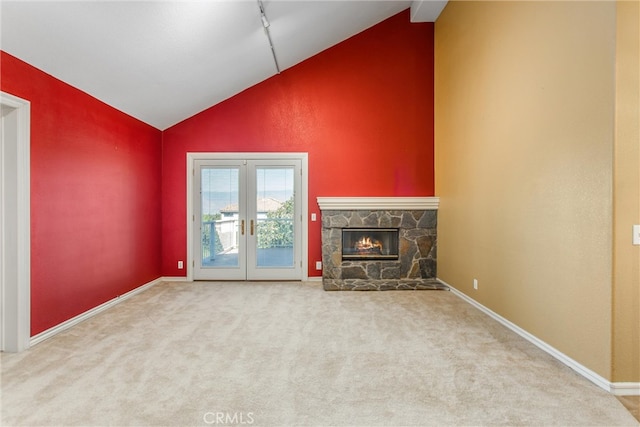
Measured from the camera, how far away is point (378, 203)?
529 centimetres

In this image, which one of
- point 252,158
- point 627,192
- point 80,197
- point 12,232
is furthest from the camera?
point 252,158

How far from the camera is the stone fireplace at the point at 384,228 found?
17.4 ft

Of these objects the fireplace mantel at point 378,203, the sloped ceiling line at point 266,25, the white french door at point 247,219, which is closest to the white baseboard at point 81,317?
the white french door at point 247,219

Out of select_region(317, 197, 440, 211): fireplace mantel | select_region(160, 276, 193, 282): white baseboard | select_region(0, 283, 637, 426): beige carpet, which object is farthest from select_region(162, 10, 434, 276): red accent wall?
select_region(0, 283, 637, 426): beige carpet

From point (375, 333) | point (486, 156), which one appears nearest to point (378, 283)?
point (375, 333)

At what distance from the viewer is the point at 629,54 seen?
2.16m

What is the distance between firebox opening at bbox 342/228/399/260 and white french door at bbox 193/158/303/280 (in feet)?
2.70

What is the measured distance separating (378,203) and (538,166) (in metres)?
2.58

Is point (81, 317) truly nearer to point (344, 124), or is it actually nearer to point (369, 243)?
point (369, 243)

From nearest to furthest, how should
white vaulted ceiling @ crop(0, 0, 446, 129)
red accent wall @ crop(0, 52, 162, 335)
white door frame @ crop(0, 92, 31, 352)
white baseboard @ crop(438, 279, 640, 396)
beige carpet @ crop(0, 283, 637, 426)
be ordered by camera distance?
1. beige carpet @ crop(0, 283, 637, 426)
2. white baseboard @ crop(438, 279, 640, 396)
3. white vaulted ceiling @ crop(0, 0, 446, 129)
4. white door frame @ crop(0, 92, 31, 352)
5. red accent wall @ crop(0, 52, 162, 335)

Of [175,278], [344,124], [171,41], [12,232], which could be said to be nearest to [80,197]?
[12,232]

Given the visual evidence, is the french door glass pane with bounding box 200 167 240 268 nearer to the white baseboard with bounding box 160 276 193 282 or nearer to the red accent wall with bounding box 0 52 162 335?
the white baseboard with bounding box 160 276 193 282

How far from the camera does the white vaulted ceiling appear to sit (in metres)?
2.67

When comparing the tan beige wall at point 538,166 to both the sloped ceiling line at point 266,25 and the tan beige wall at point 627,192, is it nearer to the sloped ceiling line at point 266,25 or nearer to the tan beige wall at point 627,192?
the tan beige wall at point 627,192
